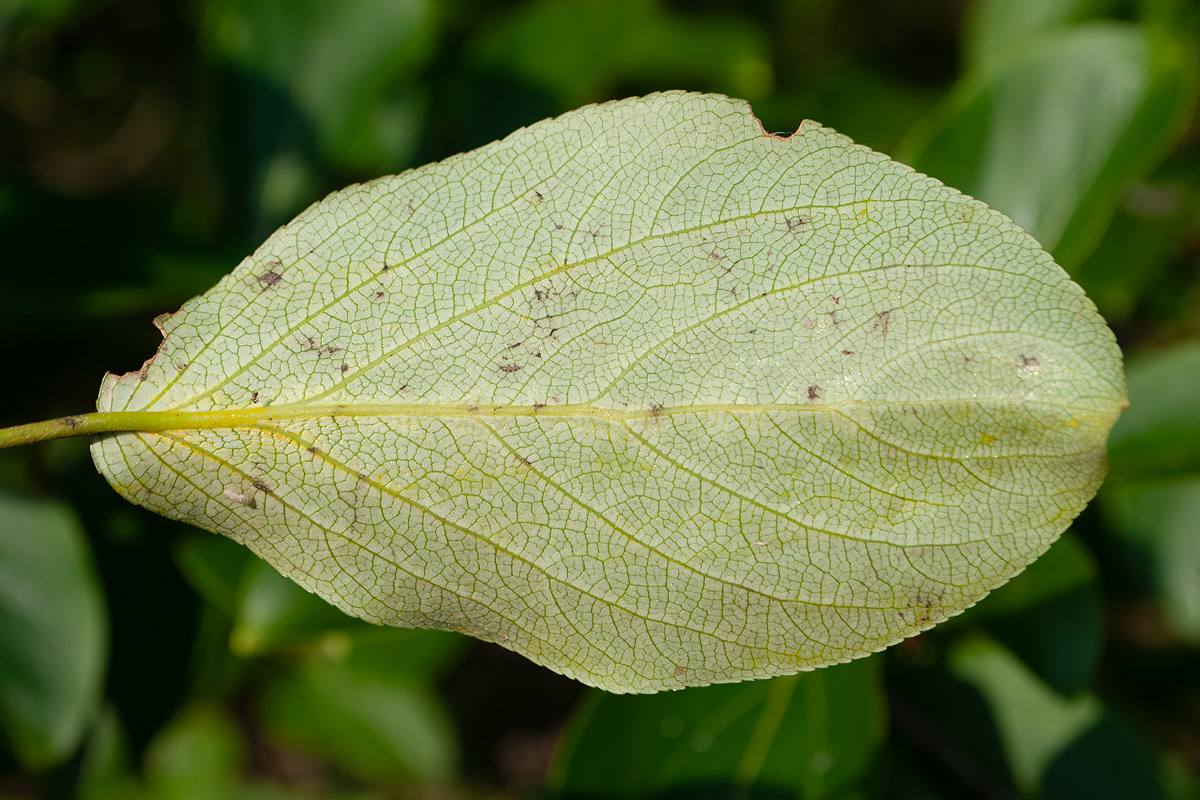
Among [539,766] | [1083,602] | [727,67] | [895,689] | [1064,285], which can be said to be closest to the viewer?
[1064,285]

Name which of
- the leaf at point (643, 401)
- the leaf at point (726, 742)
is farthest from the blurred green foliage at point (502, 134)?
the leaf at point (643, 401)

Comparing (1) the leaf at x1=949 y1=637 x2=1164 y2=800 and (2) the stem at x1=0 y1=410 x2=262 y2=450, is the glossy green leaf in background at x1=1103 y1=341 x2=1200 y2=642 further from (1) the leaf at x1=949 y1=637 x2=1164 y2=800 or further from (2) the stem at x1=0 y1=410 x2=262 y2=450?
(2) the stem at x1=0 y1=410 x2=262 y2=450

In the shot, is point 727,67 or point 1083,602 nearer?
point 1083,602

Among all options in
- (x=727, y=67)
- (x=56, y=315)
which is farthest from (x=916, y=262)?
(x=727, y=67)

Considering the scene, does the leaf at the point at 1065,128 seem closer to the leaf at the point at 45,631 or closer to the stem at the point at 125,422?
the stem at the point at 125,422

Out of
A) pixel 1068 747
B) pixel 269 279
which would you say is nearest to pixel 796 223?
pixel 269 279

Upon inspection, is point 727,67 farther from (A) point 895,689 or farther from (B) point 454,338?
(B) point 454,338

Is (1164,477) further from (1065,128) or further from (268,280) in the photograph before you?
(268,280)
